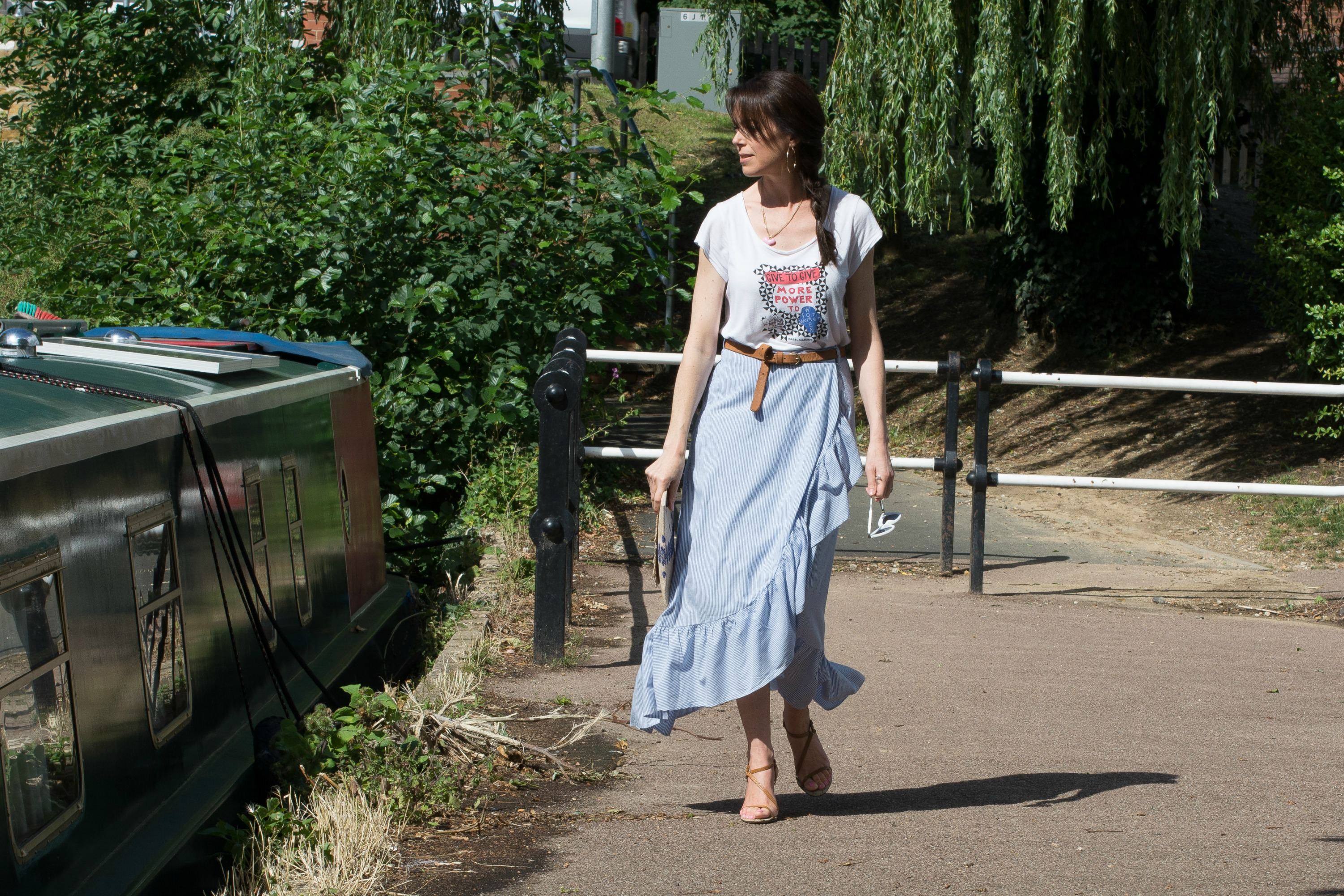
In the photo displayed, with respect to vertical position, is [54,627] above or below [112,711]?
above

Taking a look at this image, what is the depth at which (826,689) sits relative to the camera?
138 inches

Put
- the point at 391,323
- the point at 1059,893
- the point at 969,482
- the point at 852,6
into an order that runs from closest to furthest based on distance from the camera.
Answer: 1. the point at 1059,893
2. the point at 969,482
3. the point at 391,323
4. the point at 852,6

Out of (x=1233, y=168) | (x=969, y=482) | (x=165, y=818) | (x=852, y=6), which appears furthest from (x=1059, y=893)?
(x=1233, y=168)

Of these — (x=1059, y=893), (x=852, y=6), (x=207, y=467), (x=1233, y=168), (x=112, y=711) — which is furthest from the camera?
(x=1233, y=168)

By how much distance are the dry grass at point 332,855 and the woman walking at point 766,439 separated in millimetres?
692

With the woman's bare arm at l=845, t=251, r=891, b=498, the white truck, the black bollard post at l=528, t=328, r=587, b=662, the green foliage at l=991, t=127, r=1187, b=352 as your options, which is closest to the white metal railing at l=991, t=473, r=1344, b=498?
the black bollard post at l=528, t=328, r=587, b=662

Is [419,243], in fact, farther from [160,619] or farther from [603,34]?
[160,619]

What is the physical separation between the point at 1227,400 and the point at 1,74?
12639 mm

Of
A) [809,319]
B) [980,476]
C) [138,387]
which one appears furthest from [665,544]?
[980,476]

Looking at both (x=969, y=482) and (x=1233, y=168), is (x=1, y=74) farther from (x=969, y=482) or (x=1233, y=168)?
(x=1233, y=168)

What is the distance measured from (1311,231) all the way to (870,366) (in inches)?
304

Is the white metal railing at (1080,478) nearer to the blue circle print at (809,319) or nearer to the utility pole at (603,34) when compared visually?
the blue circle print at (809,319)

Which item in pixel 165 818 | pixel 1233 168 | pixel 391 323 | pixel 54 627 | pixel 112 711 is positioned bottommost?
pixel 165 818

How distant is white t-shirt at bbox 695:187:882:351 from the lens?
3361mm
